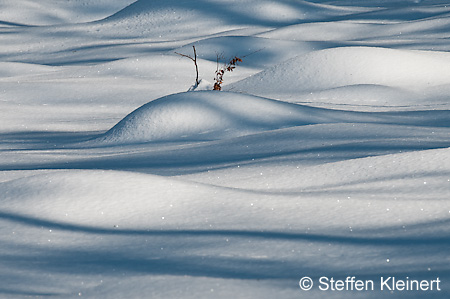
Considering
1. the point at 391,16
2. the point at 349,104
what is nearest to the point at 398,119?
the point at 349,104

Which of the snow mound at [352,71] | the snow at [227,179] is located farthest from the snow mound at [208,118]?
the snow mound at [352,71]

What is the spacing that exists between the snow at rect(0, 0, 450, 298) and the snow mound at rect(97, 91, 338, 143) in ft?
0.04

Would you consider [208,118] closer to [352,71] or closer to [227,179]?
[227,179]

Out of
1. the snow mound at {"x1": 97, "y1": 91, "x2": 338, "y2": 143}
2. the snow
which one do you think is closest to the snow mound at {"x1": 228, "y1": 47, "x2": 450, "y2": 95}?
the snow

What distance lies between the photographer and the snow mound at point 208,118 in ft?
16.1

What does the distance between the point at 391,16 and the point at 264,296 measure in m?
11.8

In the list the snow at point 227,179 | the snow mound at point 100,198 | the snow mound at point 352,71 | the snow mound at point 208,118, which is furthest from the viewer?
the snow mound at point 352,71

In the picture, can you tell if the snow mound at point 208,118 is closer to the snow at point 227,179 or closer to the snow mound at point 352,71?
Answer: the snow at point 227,179

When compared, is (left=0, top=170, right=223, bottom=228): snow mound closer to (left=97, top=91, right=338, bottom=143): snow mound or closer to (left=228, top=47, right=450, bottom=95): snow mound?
(left=97, top=91, right=338, bottom=143): snow mound

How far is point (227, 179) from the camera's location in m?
3.38

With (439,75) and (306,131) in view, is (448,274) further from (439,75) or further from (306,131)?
(439,75)

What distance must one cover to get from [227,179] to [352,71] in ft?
13.1

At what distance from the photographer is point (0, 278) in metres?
2.17

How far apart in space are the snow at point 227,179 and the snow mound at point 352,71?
2 centimetres
